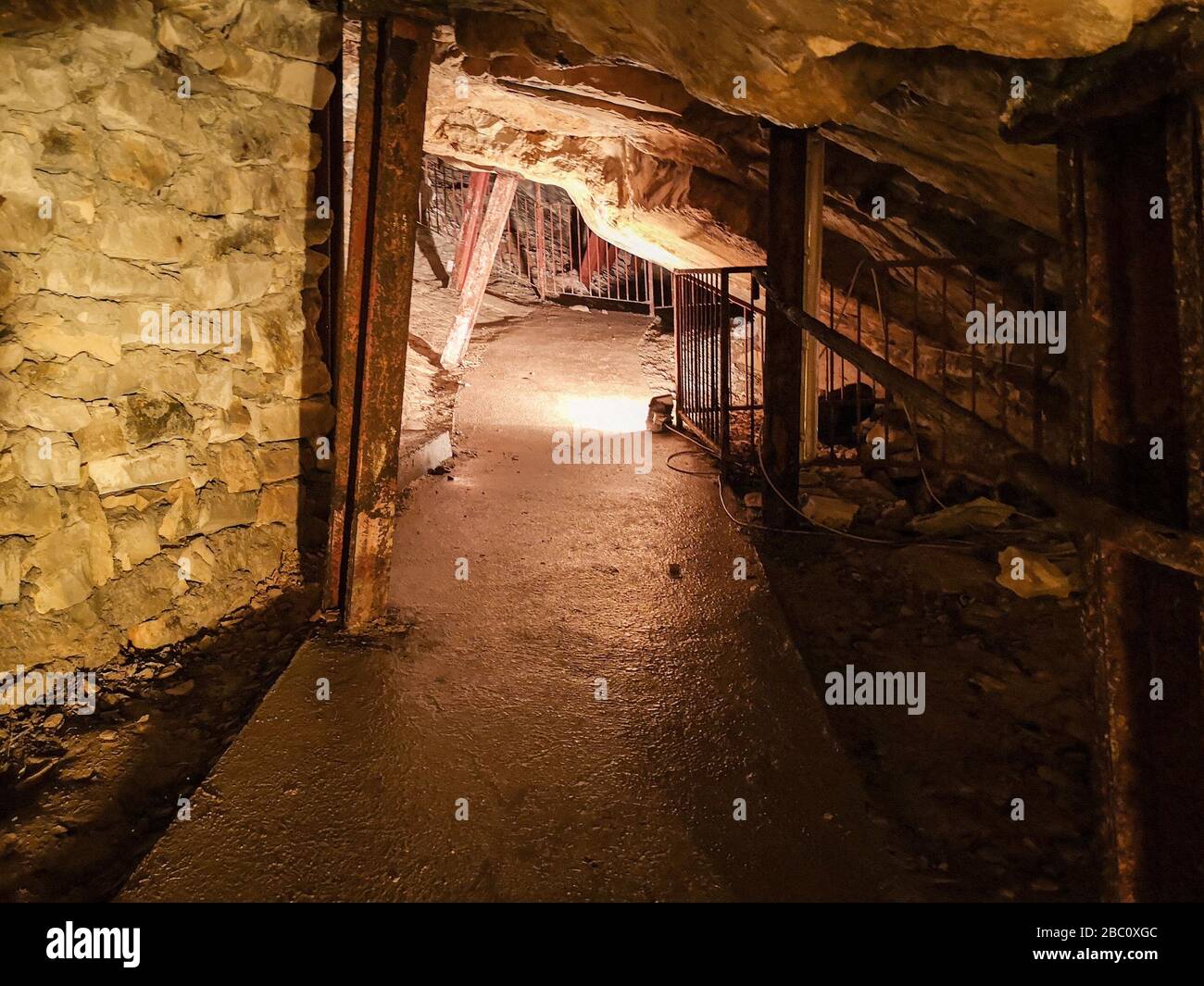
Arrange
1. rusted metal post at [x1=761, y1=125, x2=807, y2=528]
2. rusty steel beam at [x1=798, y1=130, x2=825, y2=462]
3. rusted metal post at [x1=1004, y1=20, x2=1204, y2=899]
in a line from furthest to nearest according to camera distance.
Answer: rusty steel beam at [x1=798, y1=130, x2=825, y2=462]
rusted metal post at [x1=761, y1=125, x2=807, y2=528]
rusted metal post at [x1=1004, y1=20, x2=1204, y2=899]

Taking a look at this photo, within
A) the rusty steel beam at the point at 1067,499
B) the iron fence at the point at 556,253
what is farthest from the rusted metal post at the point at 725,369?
the iron fence at the point at 556,253

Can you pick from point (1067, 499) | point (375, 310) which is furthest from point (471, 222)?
point (1067, 499)

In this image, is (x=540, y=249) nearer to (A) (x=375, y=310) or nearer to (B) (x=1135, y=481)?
(A) (x=375, y=310)

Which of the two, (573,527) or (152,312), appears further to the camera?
(573,527)

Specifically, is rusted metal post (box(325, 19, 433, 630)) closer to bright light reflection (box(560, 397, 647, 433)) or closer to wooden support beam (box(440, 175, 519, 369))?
bright light reflection (box(560, 397, 647, 433))

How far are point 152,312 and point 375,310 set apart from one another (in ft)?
2.63

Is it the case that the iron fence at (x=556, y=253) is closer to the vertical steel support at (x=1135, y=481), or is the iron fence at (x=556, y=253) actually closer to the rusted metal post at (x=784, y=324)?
the rusted metal post at (x=784, y=324)

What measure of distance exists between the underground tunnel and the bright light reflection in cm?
228

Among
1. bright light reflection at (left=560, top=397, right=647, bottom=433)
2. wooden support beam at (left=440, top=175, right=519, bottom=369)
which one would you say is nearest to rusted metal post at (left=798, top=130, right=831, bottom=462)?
bright light reflection at (left=560, top=397, right=647, bottom=433)

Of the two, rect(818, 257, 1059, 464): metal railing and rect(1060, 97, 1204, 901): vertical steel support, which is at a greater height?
rect(818, 257, 1059, 464): metal railing

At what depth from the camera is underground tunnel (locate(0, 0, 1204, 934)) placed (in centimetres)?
166

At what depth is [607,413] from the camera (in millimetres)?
7945

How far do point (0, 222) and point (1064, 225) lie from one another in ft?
10.0
